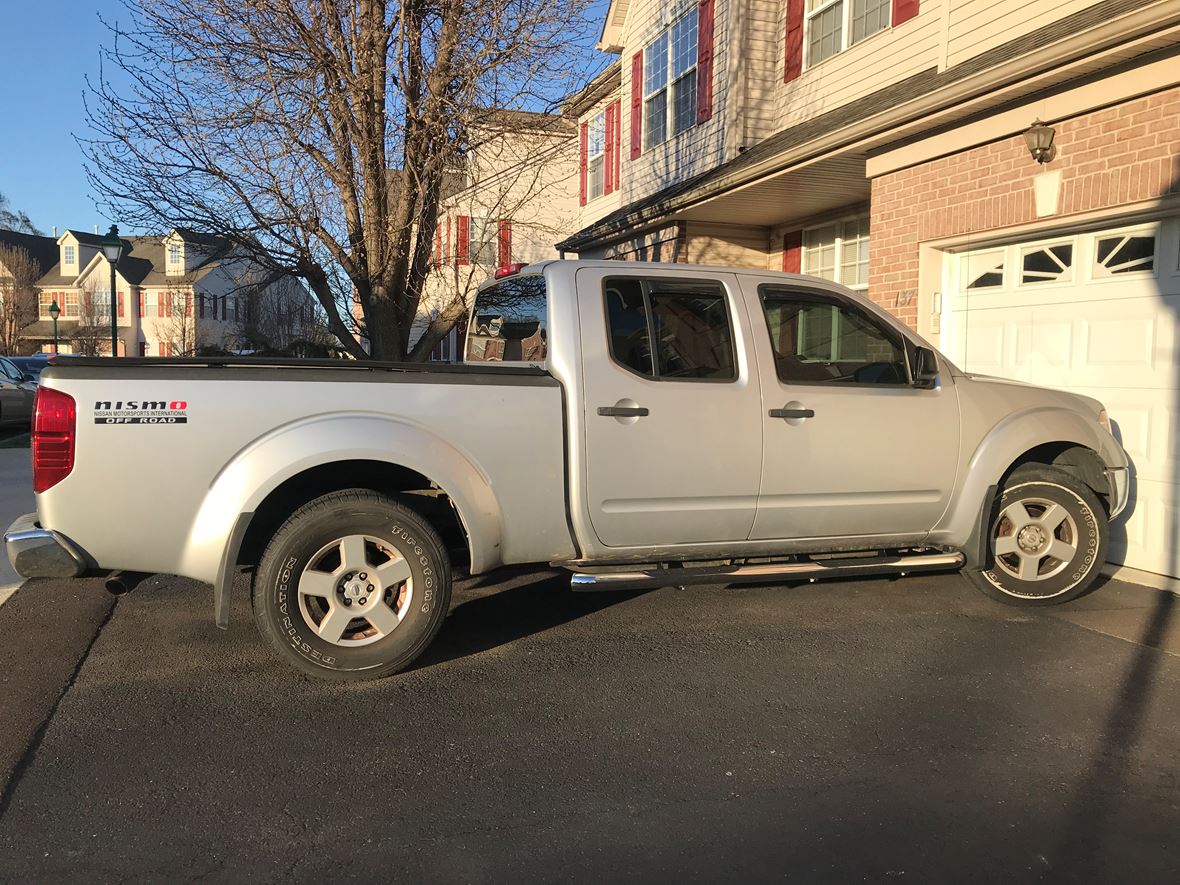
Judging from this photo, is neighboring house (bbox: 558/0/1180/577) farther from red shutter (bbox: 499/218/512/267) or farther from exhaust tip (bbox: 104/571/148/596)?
exhaust tip (bbox: 104/571/148/596)

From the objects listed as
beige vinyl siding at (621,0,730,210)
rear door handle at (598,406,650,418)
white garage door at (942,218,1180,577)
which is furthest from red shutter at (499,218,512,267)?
rear door handle at (598,406,650,418)

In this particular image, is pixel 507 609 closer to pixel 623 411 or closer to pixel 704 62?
pixel 623 411

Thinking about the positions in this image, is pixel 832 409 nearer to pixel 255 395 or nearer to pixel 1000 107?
pixel 255 395

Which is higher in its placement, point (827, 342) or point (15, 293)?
point (15, 293)

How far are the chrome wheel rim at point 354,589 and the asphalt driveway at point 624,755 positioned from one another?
30 cm

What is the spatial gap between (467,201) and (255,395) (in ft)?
26.9

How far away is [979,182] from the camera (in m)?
7.12

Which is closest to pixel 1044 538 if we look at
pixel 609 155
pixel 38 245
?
pixel 609 155

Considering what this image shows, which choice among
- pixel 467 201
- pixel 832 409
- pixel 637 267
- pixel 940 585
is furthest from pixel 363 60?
pixel 940 585

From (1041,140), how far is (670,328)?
3650 mm

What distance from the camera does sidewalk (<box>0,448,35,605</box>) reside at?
19.3ft

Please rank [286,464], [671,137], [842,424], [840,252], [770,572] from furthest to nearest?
[671,137] < [840,252] < [842,424] < [770,572] < [286,464]

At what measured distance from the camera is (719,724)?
3.78 meters

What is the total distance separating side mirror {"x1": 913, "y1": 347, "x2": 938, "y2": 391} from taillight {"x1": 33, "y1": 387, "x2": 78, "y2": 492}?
13.6ft
